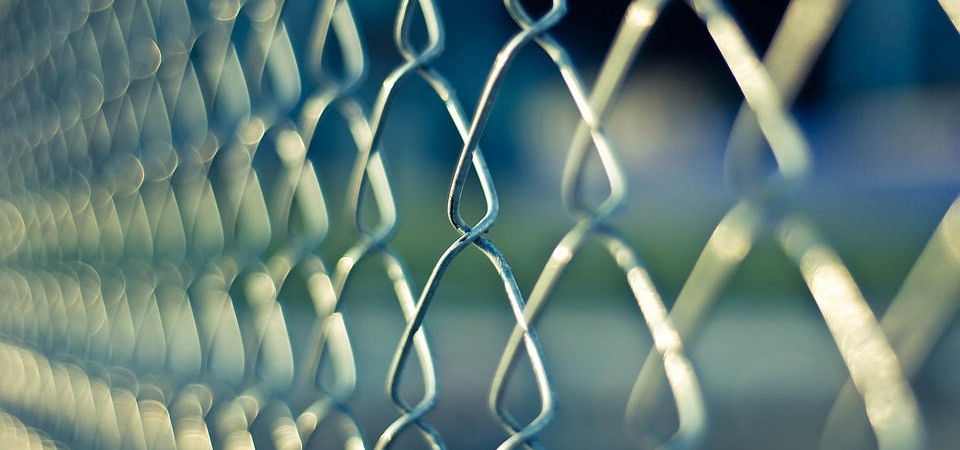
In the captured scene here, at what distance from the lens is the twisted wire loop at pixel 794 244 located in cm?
35

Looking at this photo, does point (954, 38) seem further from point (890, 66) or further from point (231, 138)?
point (231, 138)

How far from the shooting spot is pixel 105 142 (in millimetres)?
1369

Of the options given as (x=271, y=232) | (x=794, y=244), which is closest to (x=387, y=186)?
(x=794, y=244)

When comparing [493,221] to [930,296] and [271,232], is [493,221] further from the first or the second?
[271,232]

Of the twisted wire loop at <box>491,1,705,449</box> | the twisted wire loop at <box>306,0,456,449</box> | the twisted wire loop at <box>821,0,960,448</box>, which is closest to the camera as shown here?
the twisted wire loop at <box>821,0,960,448</box>

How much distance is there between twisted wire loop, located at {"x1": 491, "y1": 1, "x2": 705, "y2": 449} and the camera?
1.49 feet

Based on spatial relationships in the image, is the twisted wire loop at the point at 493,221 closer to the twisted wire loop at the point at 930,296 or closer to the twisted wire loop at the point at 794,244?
the twisted wire loop at the point at 794,244

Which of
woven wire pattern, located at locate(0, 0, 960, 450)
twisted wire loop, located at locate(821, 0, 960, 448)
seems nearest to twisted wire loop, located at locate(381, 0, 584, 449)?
woven wire pattern, located at locate(0, 0, 960, 450)

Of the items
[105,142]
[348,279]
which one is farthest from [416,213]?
[348,279]

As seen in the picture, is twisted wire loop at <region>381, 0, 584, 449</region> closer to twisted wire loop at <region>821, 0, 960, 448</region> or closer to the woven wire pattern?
the woven wire pattern

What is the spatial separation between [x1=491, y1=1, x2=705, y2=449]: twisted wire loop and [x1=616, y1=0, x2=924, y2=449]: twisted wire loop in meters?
0.02

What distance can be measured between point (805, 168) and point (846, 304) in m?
0.06

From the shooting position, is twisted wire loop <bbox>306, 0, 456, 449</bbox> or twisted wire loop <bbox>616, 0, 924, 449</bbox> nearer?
twisted wire loop <bbox>616, 0, 924, 449</bbox>

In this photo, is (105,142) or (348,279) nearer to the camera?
(348,279)
